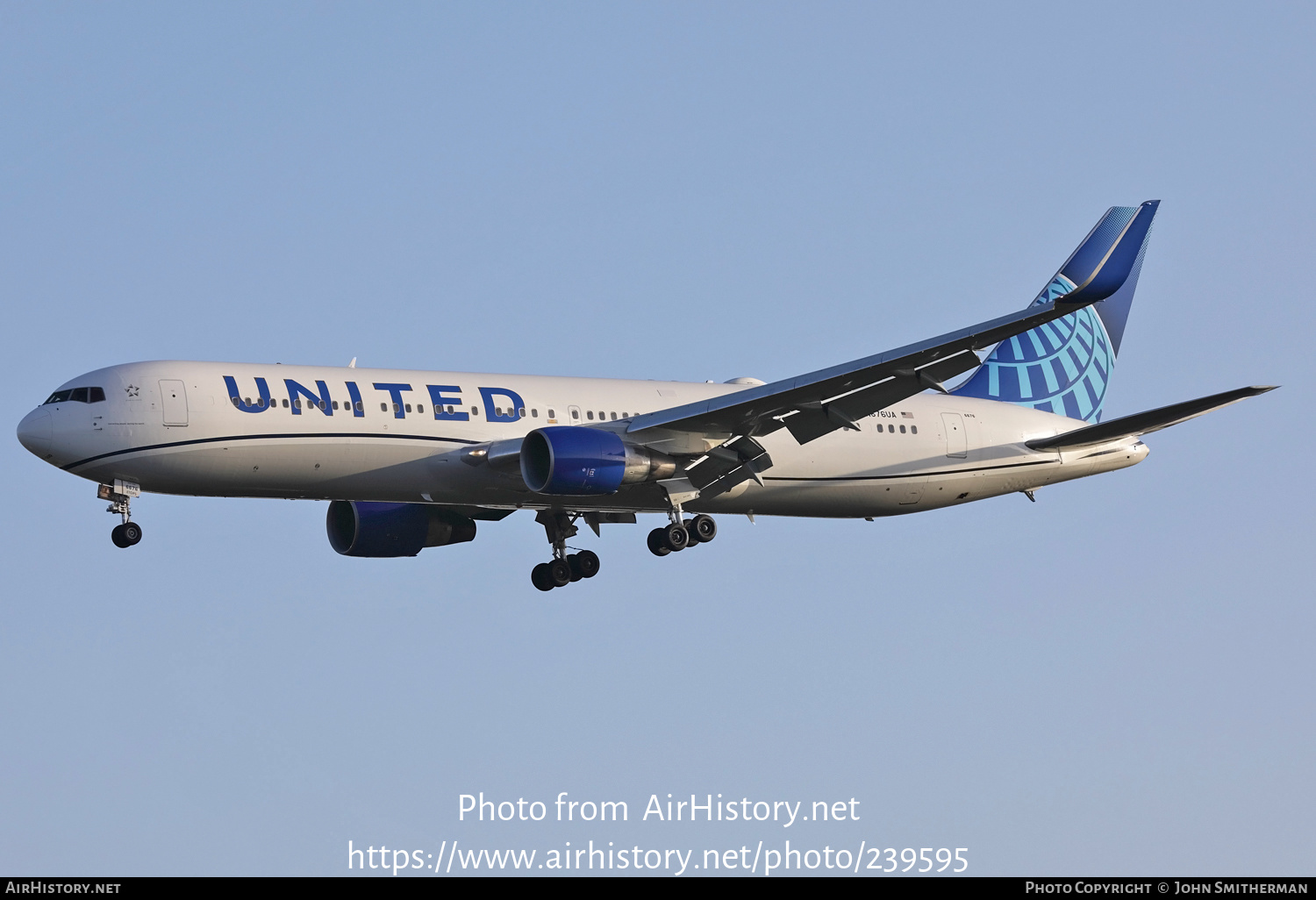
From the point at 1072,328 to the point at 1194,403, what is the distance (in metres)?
11.8

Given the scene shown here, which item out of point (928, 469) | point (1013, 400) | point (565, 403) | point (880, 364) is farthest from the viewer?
point (1013, 400)

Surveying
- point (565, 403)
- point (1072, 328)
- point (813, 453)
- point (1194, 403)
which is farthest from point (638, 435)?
point (1072, 328)

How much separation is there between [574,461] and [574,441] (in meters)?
0.52

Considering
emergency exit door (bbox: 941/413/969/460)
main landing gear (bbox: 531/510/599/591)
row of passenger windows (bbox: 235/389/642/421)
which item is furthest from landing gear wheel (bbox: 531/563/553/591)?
emergency exit door (bbox: 941/413/969/460)

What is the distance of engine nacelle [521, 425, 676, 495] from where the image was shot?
3872 cm

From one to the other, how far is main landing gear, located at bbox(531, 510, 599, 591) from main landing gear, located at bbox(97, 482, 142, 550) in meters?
11.0

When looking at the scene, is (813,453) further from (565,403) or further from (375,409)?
(375,409)

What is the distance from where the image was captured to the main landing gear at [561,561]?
45.9 meters

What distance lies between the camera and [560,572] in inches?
1806

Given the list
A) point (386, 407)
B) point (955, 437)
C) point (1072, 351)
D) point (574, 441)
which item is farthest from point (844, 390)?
point (1072, 351)

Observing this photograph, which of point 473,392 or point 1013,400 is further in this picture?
point 1013,400

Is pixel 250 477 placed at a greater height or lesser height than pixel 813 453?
lesser

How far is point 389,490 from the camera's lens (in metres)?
39.7

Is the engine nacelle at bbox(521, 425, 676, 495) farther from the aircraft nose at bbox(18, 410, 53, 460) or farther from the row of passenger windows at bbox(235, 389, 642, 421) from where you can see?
the aircraft nose at bbox(18, 410, 53, 460)
